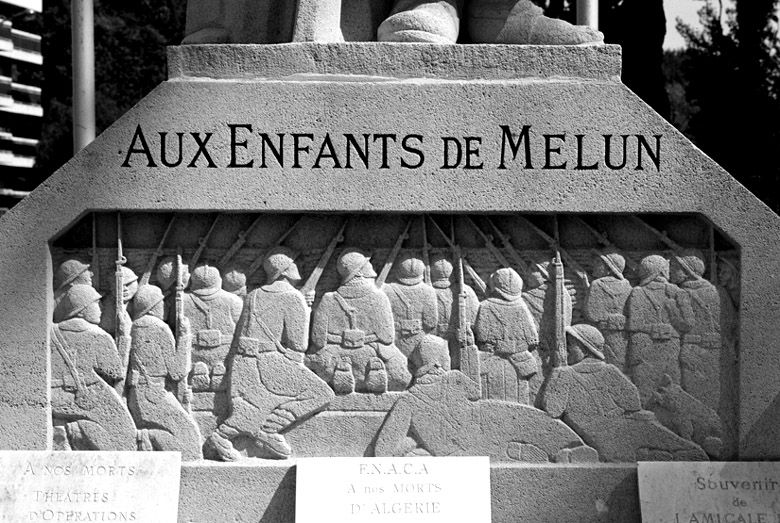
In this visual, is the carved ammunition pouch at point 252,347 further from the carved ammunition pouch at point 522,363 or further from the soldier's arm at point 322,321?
the carved ammunition pouch at point 522,363

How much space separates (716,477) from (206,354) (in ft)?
9.23

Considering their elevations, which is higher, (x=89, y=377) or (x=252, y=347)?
(x=252, y=347)

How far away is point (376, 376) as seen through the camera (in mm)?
7926

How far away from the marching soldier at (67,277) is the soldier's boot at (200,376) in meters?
0.74

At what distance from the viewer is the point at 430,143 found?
7840 millimetres

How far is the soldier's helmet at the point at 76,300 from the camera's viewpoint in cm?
791

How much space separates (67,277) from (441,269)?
79.7 inches

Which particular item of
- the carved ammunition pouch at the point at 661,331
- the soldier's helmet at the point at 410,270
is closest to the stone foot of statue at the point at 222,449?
the soldier's helmet at the point at 410,270

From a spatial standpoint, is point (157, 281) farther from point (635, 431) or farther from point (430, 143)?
point (635, 431)

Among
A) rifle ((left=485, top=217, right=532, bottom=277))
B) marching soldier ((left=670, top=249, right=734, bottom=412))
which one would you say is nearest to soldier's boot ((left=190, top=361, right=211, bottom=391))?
rifle ((left=485, top=217, right=532, bottom=277))

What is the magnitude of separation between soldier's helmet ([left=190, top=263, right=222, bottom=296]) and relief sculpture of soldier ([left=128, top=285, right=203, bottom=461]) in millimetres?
204

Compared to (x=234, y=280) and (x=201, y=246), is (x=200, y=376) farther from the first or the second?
(x=201, y=246)

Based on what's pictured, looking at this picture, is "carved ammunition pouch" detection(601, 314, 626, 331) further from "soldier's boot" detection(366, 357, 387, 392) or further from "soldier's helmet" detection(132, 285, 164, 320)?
"soldier's helmet" detection(132, 285, 164, 320)

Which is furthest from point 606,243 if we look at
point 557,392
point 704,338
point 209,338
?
point 209,338
